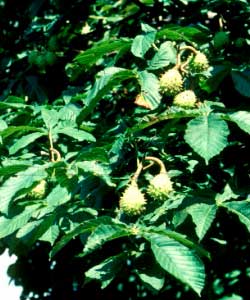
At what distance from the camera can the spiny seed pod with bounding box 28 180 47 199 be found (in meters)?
1.80

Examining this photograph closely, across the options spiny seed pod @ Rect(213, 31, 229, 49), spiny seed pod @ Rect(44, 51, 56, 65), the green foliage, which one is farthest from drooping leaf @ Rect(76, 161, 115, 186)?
spiny seed pod @ Rect(44, 51, 56, 65)

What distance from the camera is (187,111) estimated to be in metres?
1.65

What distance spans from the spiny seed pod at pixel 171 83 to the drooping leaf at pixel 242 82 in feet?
0.64

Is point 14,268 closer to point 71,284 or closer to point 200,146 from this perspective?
point 71,284

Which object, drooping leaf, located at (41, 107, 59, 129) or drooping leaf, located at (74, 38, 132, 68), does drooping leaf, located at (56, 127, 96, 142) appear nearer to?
drooping leaf, located at (41, 107, 59, 129)

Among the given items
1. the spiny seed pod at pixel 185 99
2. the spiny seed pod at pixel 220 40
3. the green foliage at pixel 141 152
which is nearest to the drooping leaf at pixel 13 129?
the green foliage at pixel 141 152

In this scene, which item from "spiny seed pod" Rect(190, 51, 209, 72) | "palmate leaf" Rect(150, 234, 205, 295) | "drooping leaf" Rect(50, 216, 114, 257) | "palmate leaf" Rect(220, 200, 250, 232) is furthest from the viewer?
"spiny seed pod" Rect(190, 51, 209, 72)

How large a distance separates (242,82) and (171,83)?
0.25 metres

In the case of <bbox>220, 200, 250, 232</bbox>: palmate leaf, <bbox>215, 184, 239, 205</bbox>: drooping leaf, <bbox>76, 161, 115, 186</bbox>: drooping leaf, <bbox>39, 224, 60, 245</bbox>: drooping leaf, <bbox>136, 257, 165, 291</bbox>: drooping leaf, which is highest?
<bbox>76, 161, 115, 186</bbox>: drooping leaf

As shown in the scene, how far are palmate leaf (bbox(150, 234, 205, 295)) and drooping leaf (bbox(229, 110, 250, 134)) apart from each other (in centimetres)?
42

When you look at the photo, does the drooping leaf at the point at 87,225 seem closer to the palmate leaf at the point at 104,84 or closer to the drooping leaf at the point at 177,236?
the drooping leaf at the point at 177,236

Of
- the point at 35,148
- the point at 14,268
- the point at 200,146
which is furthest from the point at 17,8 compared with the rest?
the point at 200,146

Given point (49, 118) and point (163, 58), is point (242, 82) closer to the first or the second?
point (163, 58)

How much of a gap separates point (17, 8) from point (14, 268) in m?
1.39
